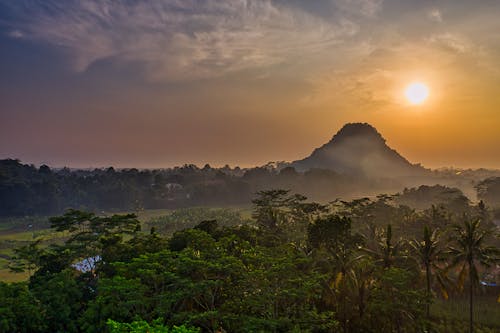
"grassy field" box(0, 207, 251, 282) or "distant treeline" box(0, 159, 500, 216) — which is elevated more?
"distant treeline" box(0, 159, 500, 216)

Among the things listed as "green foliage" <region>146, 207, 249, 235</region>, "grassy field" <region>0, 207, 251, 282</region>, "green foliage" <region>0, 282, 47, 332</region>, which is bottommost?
"grassy field" <region>0, 207, 251, 282</region>

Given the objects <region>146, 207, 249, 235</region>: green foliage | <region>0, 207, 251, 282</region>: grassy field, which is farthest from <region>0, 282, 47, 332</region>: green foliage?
<region>146, 207, 249, 235</region>: green foliage

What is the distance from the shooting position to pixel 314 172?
182125 mm

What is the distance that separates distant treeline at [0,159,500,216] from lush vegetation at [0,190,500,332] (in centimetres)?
10126

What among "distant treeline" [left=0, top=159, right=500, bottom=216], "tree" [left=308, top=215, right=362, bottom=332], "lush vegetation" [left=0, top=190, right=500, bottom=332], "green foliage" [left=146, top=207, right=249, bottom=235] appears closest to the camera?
"lush vegetation" [left=0, top=190, right=500, bottom=332]

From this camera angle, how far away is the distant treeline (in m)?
136

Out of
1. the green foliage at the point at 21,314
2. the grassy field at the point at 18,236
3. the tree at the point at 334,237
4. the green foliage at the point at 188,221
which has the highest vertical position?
the tree at the point at 334,237

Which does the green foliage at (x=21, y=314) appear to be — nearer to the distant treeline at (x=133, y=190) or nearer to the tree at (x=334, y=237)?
the tree at (x=334, y=237)

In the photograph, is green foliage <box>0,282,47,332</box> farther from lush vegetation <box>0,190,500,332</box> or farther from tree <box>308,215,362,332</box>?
tree <box>308,215,362,332</box>

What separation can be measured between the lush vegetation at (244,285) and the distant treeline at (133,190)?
101259mm

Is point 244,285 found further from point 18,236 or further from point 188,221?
point 18,236

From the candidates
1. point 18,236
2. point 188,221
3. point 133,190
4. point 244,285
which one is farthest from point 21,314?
point 133,190

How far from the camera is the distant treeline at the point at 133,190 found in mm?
135500

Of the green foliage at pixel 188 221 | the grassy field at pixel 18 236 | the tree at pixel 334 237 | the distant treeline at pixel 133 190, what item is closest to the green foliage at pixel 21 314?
the tree at pixel 334 237
